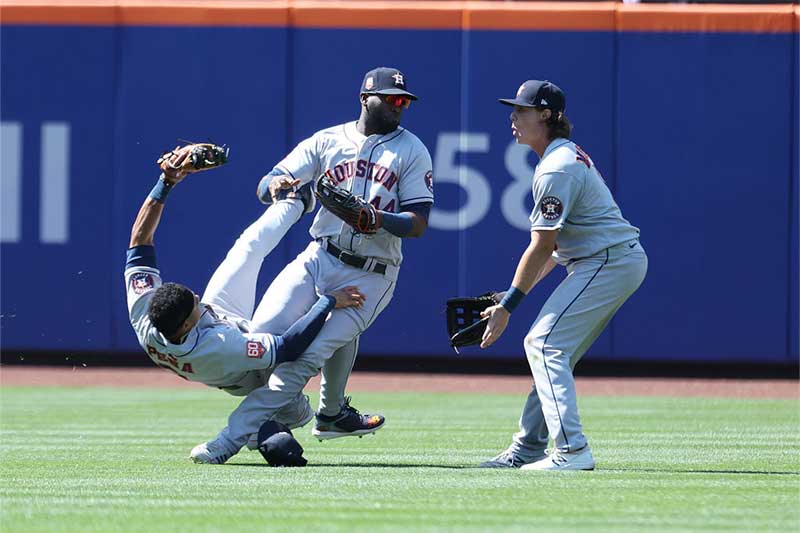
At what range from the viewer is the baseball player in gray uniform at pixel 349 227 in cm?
693

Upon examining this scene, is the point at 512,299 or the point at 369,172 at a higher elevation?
the point at 369,172

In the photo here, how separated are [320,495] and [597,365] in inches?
362

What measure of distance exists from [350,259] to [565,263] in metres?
1.13

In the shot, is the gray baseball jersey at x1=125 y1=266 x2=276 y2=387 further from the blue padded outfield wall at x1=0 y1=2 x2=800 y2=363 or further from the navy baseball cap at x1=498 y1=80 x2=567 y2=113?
the blue padded outfield wall at x1=0 y1=2 x2=800 y2=363

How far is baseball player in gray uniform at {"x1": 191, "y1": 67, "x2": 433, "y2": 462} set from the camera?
693cm

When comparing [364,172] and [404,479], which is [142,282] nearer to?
[364,172]

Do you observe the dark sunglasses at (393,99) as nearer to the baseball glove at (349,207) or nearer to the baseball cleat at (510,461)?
the baseball glove at (349,207)

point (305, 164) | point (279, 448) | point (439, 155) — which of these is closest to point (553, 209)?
point (305, 164)

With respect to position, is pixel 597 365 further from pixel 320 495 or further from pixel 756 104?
pixel 320 495

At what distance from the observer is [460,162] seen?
1388 centimetres

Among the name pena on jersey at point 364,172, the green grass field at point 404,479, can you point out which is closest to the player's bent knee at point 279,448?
the green grass field at point 404,479

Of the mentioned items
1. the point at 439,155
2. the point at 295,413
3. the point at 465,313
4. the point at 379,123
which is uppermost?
the point at 439,155

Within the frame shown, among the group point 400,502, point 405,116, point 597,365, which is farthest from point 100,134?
point 400,502

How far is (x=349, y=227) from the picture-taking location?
23.4 feet
